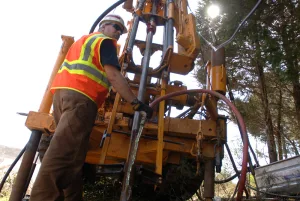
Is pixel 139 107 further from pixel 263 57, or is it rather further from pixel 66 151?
pixel 263 57

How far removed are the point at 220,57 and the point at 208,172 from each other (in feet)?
5.16

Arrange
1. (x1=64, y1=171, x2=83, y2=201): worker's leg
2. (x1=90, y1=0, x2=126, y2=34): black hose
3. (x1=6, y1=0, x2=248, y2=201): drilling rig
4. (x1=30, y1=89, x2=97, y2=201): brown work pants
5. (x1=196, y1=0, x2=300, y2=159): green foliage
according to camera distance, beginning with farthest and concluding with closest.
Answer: (x1=196, y1=0, x2=300, y2=159): green foliage < (x1=90, y1=0, x2=126, y2=34): black hose < (x1=6, y1=0, x2=248, y2=201): drilling rig < (x1=64, y1=171, x2=83, y2=201): worker's leg < (x1=30, y1=89, x2=97, y2=201): brown work pants

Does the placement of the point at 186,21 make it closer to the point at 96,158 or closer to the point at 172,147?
the point at 172,147

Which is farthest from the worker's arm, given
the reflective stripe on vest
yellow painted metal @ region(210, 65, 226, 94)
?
yellow painted metal @ region(210, 65, 226, 94)

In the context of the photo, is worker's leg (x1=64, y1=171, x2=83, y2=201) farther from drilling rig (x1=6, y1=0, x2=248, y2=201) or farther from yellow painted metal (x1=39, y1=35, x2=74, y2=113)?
yellow painted metal (x1=39, y1=35, x2=74, y2=113)

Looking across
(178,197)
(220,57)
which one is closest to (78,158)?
(178,197)

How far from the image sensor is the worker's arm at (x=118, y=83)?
2475 millimetres

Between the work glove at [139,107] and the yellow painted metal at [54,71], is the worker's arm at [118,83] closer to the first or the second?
the work glove at [139,107]

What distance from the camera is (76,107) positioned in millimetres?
2383

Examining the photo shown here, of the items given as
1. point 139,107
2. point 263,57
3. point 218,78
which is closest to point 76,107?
point 139,107

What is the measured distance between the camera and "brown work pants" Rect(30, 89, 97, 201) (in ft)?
6.87

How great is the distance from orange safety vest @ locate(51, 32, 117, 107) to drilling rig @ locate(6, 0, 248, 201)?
0.49 metres

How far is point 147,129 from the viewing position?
3232mm

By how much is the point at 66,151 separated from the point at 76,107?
391 millimetres
